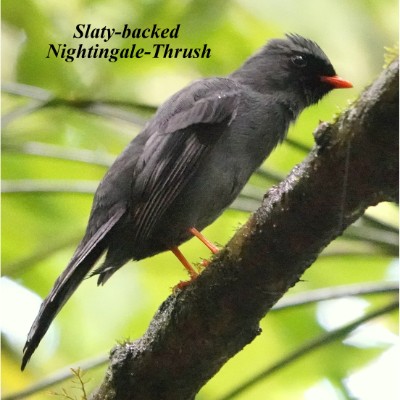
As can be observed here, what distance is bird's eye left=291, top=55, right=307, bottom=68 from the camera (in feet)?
9.25

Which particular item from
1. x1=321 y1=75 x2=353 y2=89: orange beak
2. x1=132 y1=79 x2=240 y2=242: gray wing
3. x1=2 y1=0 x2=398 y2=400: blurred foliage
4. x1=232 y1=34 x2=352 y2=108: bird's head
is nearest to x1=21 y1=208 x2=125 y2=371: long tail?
x1=132 y1=79 x2=240 y2=242: gray wing

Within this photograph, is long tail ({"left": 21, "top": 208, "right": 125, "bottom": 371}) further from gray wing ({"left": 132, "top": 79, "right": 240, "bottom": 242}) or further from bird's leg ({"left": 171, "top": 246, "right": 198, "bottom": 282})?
bird's leg ({"left": 171, "top": 246, "right": 198, "bottom": 282})

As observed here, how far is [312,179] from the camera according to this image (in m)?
1.76

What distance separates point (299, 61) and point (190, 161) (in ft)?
2.21

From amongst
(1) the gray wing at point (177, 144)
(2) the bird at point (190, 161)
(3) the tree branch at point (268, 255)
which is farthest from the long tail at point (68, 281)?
(3) the tree branch at point (268, 255)

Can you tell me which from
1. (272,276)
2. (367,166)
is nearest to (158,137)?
(272,276)

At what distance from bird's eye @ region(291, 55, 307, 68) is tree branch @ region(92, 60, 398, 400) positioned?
1066 mm

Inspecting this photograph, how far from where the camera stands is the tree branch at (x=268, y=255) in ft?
5.46

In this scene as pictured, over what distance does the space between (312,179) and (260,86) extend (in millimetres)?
1210

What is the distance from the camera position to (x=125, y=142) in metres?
3.45

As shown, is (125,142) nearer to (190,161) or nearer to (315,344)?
(190,161)

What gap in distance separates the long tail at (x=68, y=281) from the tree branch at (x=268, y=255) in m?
0.27

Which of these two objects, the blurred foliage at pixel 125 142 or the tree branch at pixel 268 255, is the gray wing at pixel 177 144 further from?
the tree branch at pixel 268 255

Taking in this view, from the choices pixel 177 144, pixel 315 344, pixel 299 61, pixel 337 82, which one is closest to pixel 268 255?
pixel 315 344
